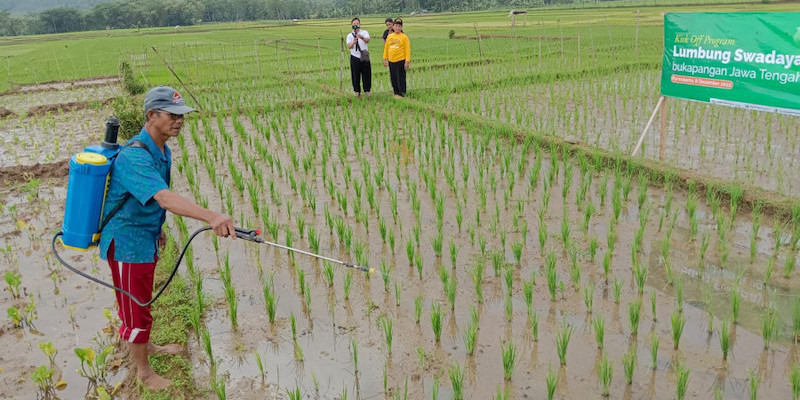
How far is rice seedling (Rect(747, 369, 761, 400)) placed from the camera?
2461mm

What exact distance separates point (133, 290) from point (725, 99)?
510 centimetres

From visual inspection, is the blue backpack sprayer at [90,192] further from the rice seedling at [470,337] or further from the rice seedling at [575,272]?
the rice seedling at [575,272]

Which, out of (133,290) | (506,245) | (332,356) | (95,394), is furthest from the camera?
(506,245)

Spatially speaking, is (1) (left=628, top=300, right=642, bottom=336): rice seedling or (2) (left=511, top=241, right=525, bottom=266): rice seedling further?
(2) (left=511, top=241, right=525, bottom=266): rice seedling

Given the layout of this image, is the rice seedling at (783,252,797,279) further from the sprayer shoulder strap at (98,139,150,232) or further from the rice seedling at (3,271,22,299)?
the rice seedling at (3,271,22,299)

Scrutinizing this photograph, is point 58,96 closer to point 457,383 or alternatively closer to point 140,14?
point 457,383

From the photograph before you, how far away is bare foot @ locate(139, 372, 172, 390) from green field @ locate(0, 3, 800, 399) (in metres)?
0.06

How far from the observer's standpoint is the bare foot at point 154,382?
281 centimetres

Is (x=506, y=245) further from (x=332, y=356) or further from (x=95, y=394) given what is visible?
(x=95, y=394)

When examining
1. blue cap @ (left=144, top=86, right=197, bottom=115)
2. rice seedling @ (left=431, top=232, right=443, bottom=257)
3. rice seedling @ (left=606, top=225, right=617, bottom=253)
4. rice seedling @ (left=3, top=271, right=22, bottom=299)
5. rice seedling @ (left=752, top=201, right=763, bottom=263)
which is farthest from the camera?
rice seedling @ (left=431, top=232, right=443, bottom=257)

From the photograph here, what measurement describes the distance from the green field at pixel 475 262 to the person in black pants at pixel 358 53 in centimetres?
148

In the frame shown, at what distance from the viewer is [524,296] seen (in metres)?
3.52

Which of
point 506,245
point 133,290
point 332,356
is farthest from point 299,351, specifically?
point 506,245

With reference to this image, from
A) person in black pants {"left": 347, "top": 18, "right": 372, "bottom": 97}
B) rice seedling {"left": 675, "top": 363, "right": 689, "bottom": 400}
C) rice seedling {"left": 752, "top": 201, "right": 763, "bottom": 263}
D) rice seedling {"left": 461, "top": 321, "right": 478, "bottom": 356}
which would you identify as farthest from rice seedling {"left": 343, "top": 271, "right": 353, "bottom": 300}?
person in black pants {"left": 347, "top": 18, "right": 372, "bottom": 97}
